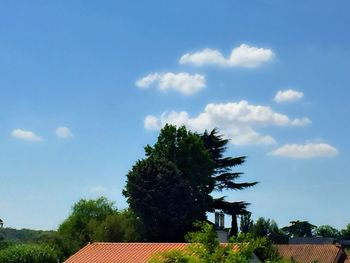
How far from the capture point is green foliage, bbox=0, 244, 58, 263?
54938 millimetres

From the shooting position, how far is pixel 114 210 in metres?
74.2

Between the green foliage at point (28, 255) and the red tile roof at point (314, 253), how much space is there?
74.2 ft

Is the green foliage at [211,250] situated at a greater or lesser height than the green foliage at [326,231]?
lesser

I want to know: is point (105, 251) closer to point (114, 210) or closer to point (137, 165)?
point (137, 165)

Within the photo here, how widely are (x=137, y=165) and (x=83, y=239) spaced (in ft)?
36.2

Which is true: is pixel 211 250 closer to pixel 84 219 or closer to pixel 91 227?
pixel 91 227

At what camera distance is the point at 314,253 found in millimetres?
67812

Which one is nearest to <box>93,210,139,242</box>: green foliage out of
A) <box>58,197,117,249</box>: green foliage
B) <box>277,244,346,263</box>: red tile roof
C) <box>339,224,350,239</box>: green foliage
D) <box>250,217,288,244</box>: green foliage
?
<box>58,197,117,249</box>: green foliage

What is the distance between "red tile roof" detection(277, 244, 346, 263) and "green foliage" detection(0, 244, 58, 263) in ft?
74.2

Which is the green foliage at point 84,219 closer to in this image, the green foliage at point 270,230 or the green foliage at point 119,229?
the green foliage at point 119,229

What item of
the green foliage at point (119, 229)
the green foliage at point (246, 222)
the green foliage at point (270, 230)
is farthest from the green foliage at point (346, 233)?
the green foliage at point (119, 229)

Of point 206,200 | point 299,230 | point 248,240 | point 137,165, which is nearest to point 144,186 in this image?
point 137,165

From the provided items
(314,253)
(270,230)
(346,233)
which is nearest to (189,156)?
(314,253)

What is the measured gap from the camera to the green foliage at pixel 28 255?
5494 cm
